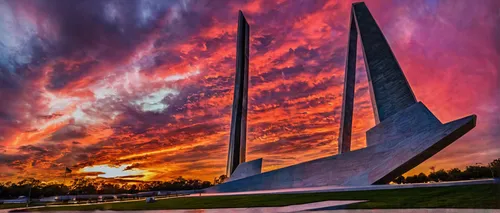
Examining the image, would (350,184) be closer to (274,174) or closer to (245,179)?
(274,174)

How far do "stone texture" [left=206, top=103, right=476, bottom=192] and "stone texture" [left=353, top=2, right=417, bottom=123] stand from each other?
121cm

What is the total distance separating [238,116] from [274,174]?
868cm

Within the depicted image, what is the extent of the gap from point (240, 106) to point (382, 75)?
507 inches

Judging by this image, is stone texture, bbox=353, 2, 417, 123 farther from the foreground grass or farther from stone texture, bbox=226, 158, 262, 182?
stone texture, bbox=226, 158, 262, 182

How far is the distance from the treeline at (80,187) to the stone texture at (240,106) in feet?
99.7

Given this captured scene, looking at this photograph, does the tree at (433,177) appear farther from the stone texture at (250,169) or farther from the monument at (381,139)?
the monument at (381,139)

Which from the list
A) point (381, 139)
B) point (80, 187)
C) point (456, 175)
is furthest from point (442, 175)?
point (80, 187)

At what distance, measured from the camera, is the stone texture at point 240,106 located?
A: 2641 cm

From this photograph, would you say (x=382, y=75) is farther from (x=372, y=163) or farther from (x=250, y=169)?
(x=250, y=169)

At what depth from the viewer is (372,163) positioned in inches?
601

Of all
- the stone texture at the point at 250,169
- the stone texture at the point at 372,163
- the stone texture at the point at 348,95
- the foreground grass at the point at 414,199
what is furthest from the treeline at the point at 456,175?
the foreground grass at the point at 414,199

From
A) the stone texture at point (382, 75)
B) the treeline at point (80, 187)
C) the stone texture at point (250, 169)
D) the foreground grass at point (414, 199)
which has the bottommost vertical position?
the treeline at point (80, 187)

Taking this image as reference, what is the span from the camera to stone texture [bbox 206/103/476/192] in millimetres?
12469

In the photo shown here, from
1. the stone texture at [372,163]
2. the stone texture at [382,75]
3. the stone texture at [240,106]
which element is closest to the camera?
the stone texture at [372,163]
